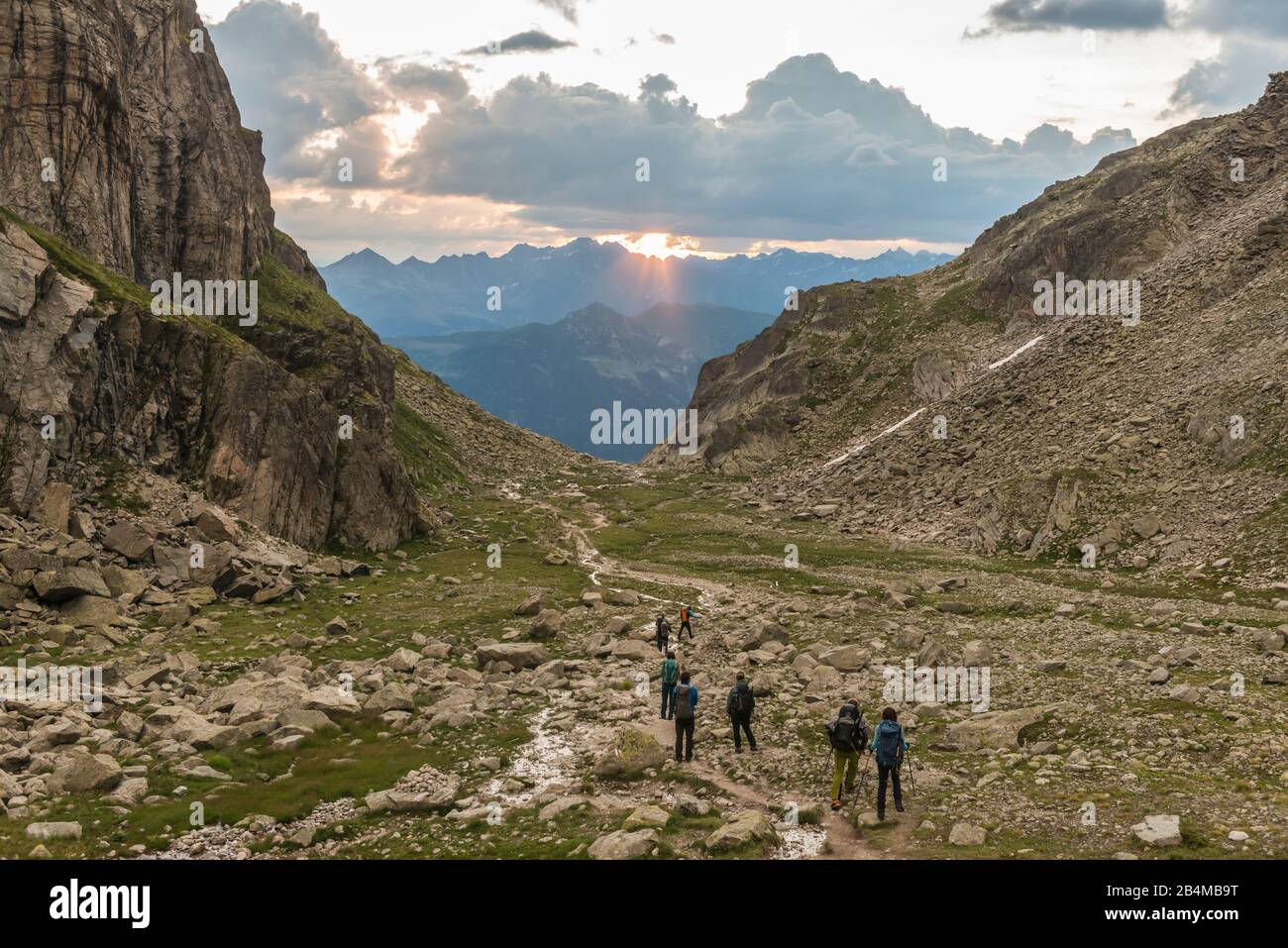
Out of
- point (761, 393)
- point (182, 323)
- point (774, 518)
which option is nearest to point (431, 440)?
point (761, 393)

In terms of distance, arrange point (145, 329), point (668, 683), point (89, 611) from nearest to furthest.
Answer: point (668, 683) < point (89, 611) < point (145, 329)

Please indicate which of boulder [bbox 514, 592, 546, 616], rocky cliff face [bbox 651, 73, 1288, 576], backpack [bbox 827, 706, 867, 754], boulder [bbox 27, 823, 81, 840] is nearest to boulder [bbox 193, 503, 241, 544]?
boulder [bbox 514, 592, 546, 616]

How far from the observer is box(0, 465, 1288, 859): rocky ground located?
2392cm

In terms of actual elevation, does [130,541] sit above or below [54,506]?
below

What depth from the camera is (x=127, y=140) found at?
286 feet

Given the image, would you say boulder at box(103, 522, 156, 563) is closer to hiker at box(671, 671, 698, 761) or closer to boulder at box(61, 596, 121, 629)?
boulder at box(61, 596, 121, 629)

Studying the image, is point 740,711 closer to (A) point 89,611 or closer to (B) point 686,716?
(B) point 686,716

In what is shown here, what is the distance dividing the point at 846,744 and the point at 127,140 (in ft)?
302

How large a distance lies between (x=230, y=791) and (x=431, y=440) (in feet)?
390

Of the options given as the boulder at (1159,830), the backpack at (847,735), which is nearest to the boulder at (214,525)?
the backpack at (847,735)

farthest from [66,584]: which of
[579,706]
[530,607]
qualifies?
[579,706]

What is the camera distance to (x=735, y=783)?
28703mm
